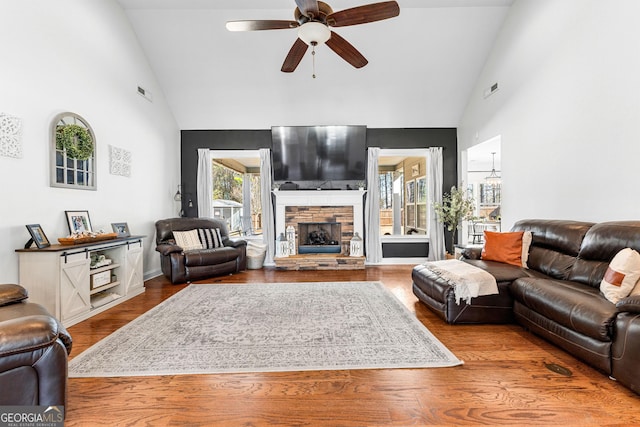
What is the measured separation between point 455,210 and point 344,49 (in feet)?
12.4

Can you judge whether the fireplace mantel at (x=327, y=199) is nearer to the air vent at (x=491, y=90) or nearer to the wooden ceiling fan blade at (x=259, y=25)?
the air vent at (x=491, y=90)

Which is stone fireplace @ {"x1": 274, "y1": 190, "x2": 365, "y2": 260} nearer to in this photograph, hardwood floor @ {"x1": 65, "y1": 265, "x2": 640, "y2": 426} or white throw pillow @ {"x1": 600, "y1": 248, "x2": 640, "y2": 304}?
hardwood floor @ {"x1": 65, "y1": 265, "x2": 640, "y2": 426}

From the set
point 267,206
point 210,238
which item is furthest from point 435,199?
point 210,238

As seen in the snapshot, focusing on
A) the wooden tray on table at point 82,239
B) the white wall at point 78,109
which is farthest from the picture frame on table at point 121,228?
the wooden tray on table at point 82,239

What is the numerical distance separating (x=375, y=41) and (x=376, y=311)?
433 cm

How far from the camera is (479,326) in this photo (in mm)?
3094

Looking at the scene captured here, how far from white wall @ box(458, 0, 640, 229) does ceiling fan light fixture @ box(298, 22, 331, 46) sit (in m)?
2.89

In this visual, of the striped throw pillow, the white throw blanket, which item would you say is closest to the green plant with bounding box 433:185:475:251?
the white throw blanket

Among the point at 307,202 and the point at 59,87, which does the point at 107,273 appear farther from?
the point at 307,202

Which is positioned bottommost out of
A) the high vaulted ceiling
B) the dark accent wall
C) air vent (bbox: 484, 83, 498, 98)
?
the dark accent wall

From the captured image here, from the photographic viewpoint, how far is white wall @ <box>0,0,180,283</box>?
9.84 feet

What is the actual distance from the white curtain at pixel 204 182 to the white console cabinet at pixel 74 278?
2358mm

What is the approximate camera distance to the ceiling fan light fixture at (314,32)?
2.71 meters

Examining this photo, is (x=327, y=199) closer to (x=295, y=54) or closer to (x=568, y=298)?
(x=295, y=54)
